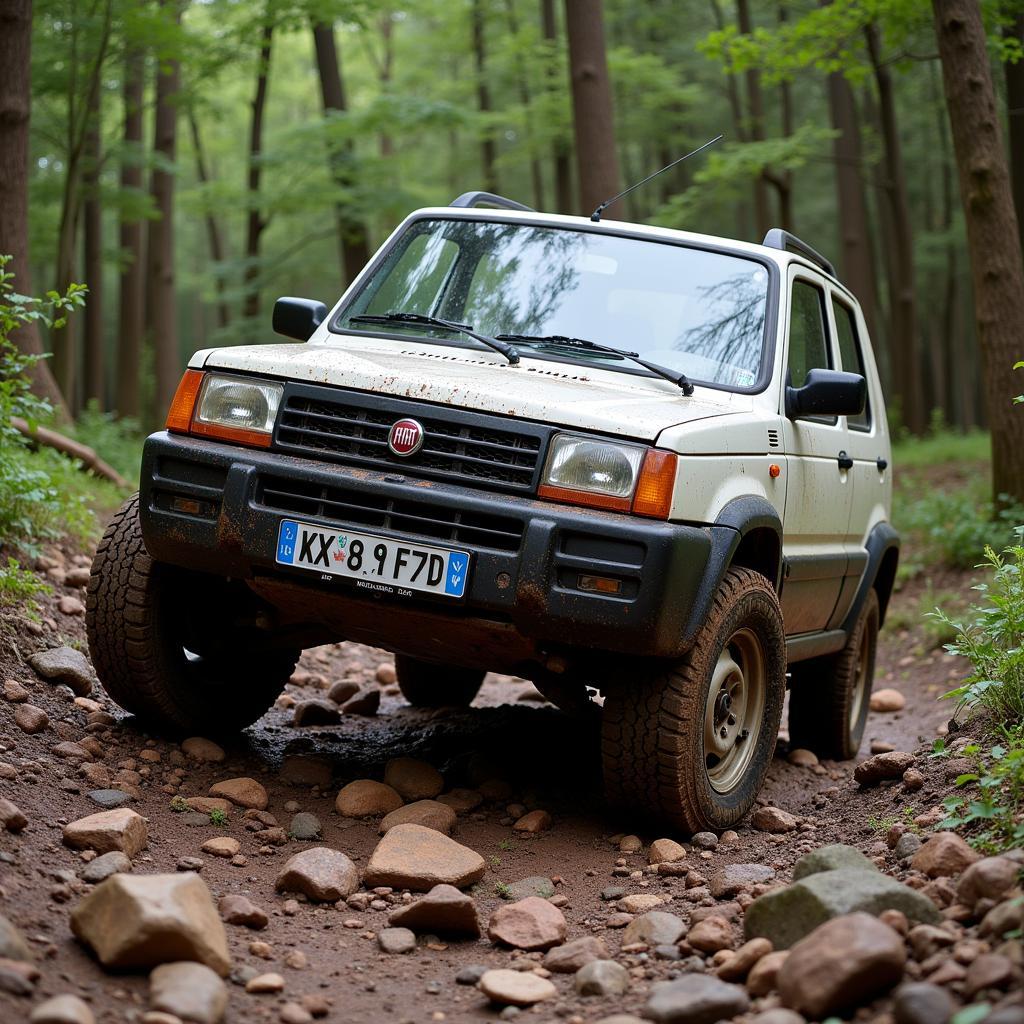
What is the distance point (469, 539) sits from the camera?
149 inches

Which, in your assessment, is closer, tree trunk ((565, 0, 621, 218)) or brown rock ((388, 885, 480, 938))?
brown rock ((388, 885, 480, 938))

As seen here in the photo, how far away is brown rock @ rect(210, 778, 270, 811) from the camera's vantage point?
4.23 m

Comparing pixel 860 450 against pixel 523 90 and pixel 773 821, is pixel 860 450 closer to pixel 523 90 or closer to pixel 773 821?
pixel 773 821

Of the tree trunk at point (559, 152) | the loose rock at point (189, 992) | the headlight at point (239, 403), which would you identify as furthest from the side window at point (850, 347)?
the tree trunk at point (559, 152)

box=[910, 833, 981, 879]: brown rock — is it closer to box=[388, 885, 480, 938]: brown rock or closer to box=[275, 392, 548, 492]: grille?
box=[388, 885, 480, 938]: brown rock

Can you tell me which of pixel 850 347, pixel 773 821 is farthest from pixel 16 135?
pixel 773 821

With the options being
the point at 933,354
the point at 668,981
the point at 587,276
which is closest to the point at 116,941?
the point at 668,981

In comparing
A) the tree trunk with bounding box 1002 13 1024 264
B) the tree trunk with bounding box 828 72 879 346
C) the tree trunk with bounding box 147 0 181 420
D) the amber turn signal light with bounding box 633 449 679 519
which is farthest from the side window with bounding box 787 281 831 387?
the tree trunk with bounding box 147 0 181 420

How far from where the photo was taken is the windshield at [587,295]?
469 cm

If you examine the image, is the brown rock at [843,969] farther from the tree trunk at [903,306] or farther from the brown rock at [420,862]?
the tree trunk at [903,306]

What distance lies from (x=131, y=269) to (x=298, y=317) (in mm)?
15819

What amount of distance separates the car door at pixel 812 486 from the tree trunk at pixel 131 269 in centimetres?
1294

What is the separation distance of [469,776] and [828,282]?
2821mm

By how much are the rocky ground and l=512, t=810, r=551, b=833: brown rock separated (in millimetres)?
18
